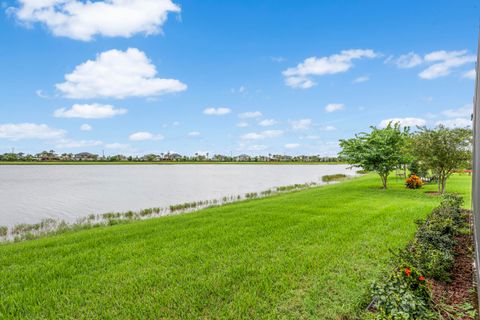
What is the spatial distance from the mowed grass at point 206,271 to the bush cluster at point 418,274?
69 centimetres

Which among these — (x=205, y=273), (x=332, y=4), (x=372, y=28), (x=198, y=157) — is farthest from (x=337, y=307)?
(x=198, y=157)

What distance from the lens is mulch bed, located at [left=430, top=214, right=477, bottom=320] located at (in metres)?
3.98

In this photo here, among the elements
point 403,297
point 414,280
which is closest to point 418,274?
point 414,280

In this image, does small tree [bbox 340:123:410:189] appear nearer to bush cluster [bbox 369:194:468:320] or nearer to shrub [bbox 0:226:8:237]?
bush cluster [bbox 369:194:468:320]

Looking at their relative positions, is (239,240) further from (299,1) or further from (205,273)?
(299,1)

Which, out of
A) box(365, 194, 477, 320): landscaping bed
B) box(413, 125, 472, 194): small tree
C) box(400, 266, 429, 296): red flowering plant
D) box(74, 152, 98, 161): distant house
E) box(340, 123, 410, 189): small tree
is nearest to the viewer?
box(365, 194, 477, 320): landscaping bed

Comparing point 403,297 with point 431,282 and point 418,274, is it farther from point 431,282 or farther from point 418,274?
point 431,282

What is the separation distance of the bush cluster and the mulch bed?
0.45 ft

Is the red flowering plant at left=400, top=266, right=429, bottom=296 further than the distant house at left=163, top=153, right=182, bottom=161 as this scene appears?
No

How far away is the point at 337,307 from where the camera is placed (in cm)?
398

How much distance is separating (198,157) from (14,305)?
474 ft

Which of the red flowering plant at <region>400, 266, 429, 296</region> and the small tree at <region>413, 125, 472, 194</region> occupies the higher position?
the small tree at <region>413, 125, 472, 194</region>

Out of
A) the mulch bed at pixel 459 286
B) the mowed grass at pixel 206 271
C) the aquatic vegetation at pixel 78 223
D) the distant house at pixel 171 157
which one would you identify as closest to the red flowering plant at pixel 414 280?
the mulch bed at pixel 459 286

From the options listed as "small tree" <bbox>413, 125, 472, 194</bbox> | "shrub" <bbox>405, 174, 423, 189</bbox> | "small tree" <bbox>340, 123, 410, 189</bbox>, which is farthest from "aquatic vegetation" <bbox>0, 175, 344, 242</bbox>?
"shrub" <bbox>405, 174, 423, 189</bbox>
